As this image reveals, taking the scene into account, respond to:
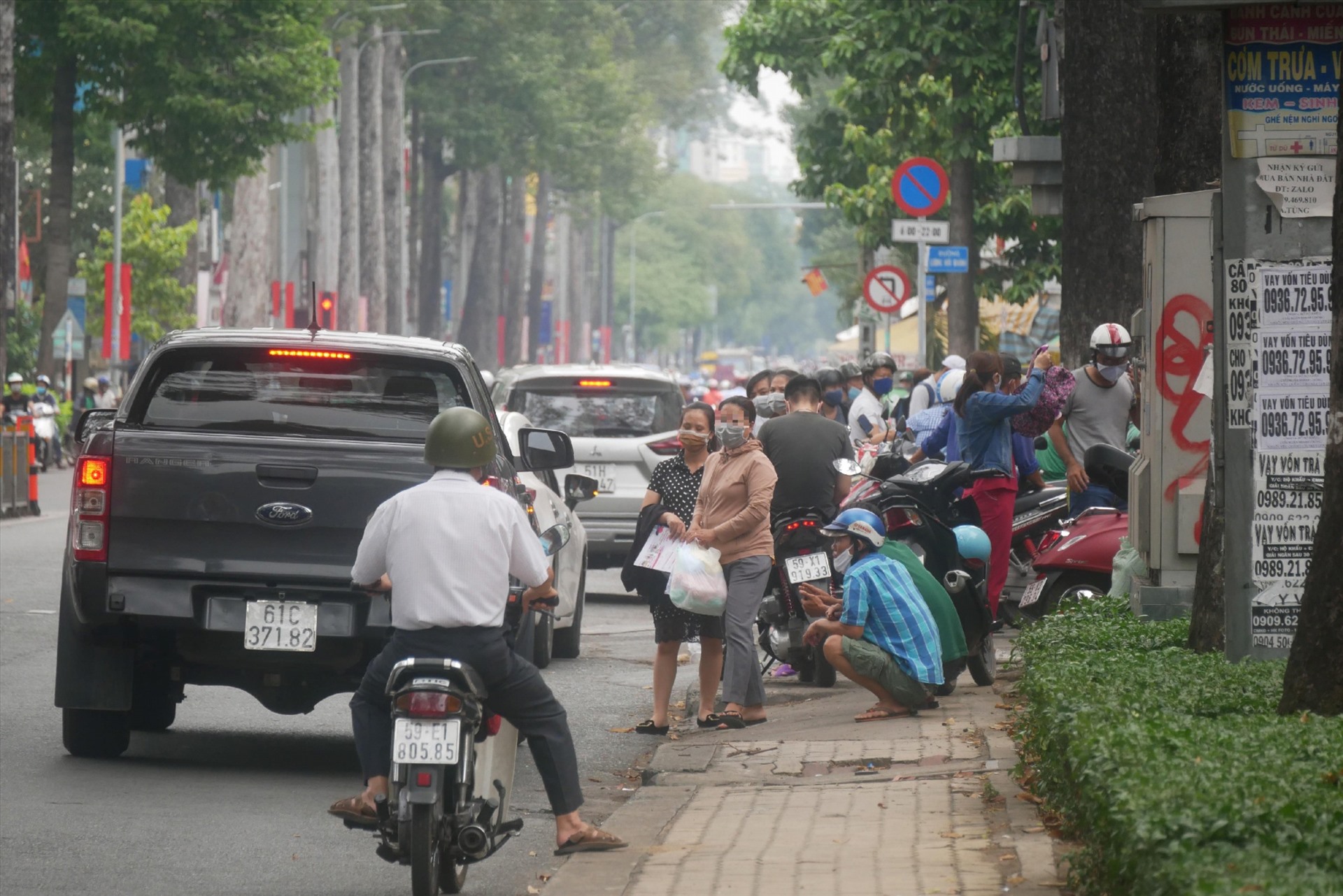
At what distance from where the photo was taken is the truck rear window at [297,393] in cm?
931

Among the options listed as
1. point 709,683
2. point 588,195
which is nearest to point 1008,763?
point 709,683

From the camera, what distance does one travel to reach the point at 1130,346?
14258 mm

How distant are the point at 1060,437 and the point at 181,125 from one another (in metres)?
26.6

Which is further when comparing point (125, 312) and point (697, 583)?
point (125, 312)

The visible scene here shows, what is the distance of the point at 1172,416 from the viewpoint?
10758 mm

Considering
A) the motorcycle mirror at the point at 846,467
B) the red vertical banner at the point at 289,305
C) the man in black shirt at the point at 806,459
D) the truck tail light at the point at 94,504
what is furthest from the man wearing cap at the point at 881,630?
the red vertical banner at the point at 289,305

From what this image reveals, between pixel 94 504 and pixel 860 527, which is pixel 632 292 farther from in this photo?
pixel 94 504

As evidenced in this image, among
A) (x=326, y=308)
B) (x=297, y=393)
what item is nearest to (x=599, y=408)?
(x=297, y=393)

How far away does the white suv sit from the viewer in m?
18.2

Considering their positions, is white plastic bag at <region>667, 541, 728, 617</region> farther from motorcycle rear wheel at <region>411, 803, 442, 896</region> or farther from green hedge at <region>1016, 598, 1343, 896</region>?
motorcycle rear wheel at <region>411, 803, 442, 896</region>

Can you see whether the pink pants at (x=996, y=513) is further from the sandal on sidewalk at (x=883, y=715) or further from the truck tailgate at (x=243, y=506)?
the truck tailgate at (x=243, y=506)

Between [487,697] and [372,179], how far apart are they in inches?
1883

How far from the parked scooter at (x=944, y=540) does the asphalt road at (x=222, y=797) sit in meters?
1.66

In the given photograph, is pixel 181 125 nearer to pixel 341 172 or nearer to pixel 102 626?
pixel 341 172
